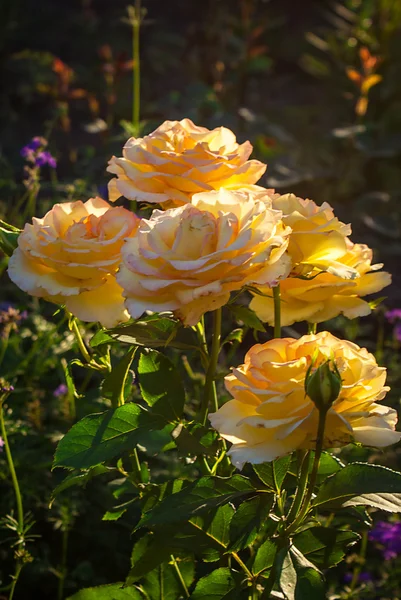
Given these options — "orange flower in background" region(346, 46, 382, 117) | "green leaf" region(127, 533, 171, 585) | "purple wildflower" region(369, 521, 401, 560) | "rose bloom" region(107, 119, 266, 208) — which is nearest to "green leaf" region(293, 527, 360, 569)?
"green leaf" region(127, 533, 171, 585)

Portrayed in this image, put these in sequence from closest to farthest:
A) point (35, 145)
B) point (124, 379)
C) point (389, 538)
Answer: point (124, 379) < point (389, 538) < point (35, 145)

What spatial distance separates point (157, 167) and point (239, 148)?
92 mm

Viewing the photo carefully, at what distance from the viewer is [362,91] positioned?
8.83 ft

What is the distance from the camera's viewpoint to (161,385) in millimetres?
771

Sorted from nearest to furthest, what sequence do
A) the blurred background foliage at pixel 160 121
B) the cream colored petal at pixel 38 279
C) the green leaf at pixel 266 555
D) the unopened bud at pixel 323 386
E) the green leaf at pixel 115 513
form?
the unopened bud at pixel 323 386 → the cream colored petal at pixel 38 279 → the green leaf at pixel 266 555 → the green leaf at pixel 115 513 → the blurred background foliage at pixel 160 121

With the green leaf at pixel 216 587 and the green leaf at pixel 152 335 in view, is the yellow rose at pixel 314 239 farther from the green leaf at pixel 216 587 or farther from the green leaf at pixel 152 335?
the green leaf at pixel 216 587

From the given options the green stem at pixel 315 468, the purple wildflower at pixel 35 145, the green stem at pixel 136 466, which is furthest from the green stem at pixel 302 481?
the purple wildflower at pixel 35 145

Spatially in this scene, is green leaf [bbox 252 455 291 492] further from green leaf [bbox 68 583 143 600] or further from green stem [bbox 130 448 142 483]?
green leaf [bbox 68 583 143 600]

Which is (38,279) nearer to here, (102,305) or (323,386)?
(102,305)

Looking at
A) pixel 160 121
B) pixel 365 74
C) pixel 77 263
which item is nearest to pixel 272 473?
pixel 77 263

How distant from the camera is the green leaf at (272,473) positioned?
724mm

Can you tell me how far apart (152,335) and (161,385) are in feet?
0.21

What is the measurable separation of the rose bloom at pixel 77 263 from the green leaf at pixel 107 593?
400 millimetres

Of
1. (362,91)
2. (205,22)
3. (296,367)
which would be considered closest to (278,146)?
(362,91)
